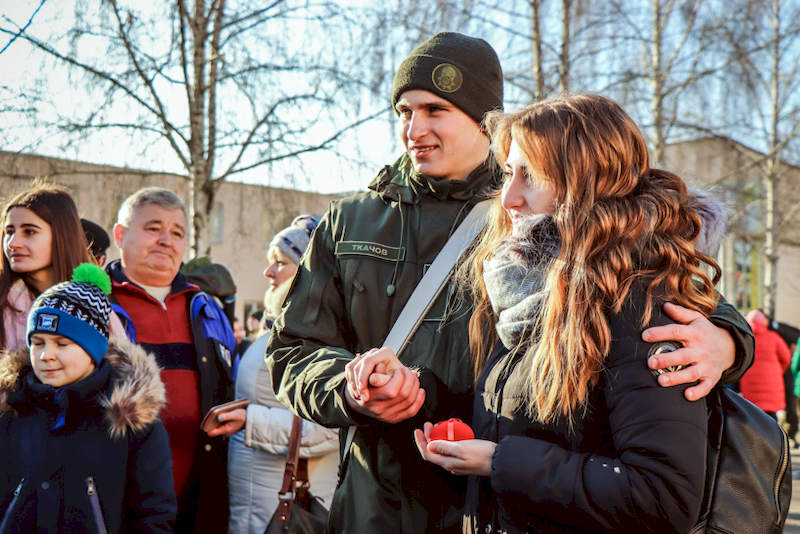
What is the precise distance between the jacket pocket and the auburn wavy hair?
2.01 m

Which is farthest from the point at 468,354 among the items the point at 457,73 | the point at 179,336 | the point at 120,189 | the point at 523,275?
the point at 120,189

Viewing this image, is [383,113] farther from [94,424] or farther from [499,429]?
[499,429]

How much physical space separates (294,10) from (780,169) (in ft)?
46.9

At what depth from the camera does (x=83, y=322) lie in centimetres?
299

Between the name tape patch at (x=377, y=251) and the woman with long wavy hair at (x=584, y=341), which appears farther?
the name tape patch at (x=377, y=251)

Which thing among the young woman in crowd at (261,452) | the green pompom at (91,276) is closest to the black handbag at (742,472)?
the young woman in crowd at (261,452)

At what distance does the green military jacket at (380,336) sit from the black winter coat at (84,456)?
0.98m

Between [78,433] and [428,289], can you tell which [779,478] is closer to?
[428,289]

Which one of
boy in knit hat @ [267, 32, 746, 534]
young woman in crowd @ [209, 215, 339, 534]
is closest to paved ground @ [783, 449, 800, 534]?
young woman in crowd @ [209, 215, 339, 534]

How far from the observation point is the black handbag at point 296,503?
300 centimetres

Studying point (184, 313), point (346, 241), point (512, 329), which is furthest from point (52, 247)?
point (512, 329)

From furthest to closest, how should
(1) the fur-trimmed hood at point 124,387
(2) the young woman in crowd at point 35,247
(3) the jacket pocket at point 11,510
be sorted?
(2) the young woman in crowd at point 35,247
(1) the fur-trimmed hood at point 124,387
(3) the jacket pocket at point 11,510

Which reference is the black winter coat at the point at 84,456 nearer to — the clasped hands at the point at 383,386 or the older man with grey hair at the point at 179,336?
the older man with grey hair at the point at 179,336

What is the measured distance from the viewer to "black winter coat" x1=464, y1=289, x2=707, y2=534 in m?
1.51
